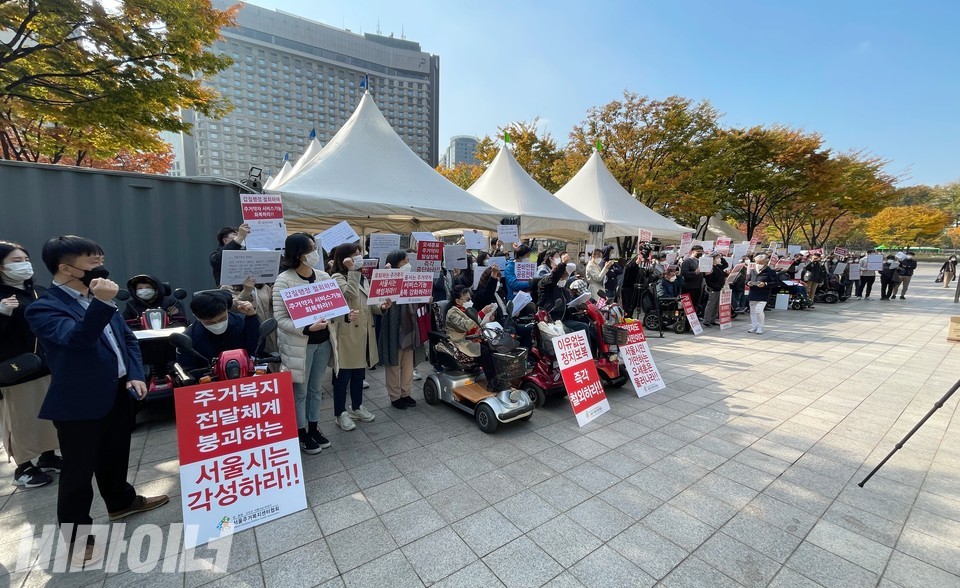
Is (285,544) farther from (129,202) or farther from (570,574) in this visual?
(129,202)

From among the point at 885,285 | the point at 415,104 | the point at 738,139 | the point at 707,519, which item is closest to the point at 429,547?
the point at 707,519

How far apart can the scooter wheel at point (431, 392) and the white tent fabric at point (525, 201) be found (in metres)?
6.52

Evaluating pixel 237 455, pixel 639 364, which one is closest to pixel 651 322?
pixel 639 364

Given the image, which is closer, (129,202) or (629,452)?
(629,452)

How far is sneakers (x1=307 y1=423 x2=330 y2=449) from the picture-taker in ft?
11.5

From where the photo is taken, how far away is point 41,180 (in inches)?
175

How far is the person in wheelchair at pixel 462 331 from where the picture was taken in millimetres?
4270

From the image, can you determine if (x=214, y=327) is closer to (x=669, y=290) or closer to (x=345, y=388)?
(x=345, y=388)

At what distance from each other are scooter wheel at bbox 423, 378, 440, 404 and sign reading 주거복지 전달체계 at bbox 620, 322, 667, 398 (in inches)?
98.1

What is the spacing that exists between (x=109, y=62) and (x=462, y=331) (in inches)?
353

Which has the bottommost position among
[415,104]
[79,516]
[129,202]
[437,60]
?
[79,516]

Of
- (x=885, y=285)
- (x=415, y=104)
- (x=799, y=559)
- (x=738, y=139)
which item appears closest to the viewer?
(x=799, y=559)

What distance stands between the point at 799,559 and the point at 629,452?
54.3 inches

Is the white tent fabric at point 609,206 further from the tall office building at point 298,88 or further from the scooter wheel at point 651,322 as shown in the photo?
the tall office building at point 298,88
